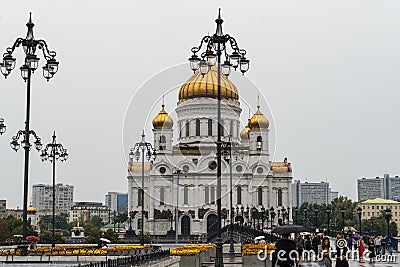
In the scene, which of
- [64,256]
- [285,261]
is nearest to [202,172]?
[64,256]

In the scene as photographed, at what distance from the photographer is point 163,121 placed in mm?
79500

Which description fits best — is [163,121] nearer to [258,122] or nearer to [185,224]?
[258,122]

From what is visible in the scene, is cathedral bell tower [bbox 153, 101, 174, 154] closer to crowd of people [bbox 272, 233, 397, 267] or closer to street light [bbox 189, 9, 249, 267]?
crowd of people [bbox 272, 233, 397, 267]

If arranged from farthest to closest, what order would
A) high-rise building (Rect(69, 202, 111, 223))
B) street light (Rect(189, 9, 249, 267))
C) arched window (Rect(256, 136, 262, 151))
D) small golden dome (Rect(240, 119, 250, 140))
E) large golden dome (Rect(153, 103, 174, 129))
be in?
1. high-rise building (Rect(69, 202, 111, 223))
2. small golden dome (Rect(240, 119, 250, 140))
3. arched window (Rect(256, 136, 262, 151))
4. large golden dome (Rect(153, 103, 174, 129))
5. street light (Rect(189, 9, 249, 267))

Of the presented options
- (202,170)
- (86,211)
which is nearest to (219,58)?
(202,170)

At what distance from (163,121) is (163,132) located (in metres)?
1.34

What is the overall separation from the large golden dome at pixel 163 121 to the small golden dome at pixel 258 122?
9.74 meters

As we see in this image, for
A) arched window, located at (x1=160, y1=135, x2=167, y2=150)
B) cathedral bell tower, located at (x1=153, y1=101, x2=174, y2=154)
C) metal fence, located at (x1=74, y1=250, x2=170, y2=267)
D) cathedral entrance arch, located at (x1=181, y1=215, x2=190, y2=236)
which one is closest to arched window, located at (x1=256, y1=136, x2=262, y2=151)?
cathedral bell tower, located at (x1=153, y1=101, x2=174, y2=154)

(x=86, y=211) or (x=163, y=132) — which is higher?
(x=163, y=132)

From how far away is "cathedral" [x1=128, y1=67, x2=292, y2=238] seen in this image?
74688mm

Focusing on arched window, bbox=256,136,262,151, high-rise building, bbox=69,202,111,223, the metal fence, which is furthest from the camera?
high-rise building, bbox=69,202,111,223

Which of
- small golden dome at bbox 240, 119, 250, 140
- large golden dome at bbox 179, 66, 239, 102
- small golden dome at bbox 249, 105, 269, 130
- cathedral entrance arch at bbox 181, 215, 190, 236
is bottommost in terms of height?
cathedral entrance arch at bbox 181, 215, 190, 236

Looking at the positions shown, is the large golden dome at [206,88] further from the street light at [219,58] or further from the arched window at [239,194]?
the street light at [219,58]

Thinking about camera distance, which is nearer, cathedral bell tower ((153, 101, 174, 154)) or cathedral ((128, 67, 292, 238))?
cathedral ((128, 67, 292, 238))
